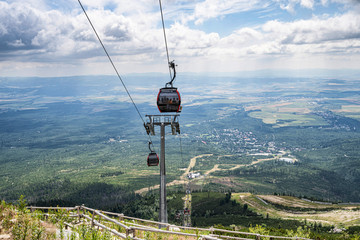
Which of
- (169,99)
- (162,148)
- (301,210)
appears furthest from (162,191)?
(301,210)

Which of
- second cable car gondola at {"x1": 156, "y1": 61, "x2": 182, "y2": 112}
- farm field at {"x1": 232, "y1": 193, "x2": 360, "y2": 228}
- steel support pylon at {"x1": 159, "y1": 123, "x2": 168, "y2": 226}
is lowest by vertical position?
farm field at {"x1": 232, "y1": 193, "x2": 360, "y2": 228}

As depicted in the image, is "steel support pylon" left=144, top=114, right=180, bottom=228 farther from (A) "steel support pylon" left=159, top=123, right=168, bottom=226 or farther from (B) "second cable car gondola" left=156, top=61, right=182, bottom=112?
(B) "second cable car gondola" left=156, top=61, right=182, bottom=112

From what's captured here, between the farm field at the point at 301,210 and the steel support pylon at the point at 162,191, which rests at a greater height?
the steel support pylon at the point at 162,191

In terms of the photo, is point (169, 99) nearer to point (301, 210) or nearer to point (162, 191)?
point (162, 191)

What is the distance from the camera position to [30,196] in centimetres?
16750

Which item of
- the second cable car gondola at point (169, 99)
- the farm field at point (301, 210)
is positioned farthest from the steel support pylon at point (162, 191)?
the farm field at point (301, 210)

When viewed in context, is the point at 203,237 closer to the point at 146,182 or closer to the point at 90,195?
the point at 90,195

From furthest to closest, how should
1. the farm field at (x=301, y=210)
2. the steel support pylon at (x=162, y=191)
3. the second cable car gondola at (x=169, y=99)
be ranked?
the farm field at (x=301, y=210)
the second cable car gondola at (x=169, y=99)
the steel support pylon at (x=162, y=191)

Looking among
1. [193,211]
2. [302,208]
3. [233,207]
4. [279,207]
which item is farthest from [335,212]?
[193,211]

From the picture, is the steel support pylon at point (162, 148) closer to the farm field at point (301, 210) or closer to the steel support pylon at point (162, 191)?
the steel support pylon at point (162, 191)

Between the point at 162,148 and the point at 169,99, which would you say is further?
the point at 169,99

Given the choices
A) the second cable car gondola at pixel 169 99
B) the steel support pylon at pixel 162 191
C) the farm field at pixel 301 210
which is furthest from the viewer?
the farm field at pixel 301 210

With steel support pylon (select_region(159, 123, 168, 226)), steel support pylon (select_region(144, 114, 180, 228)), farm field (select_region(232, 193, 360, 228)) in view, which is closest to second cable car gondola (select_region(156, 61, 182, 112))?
steel support pylon (select_region(144, 114, 180, 228))

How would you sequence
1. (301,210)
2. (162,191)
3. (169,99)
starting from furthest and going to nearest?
(301,210) < (169,99) < (162,191)
